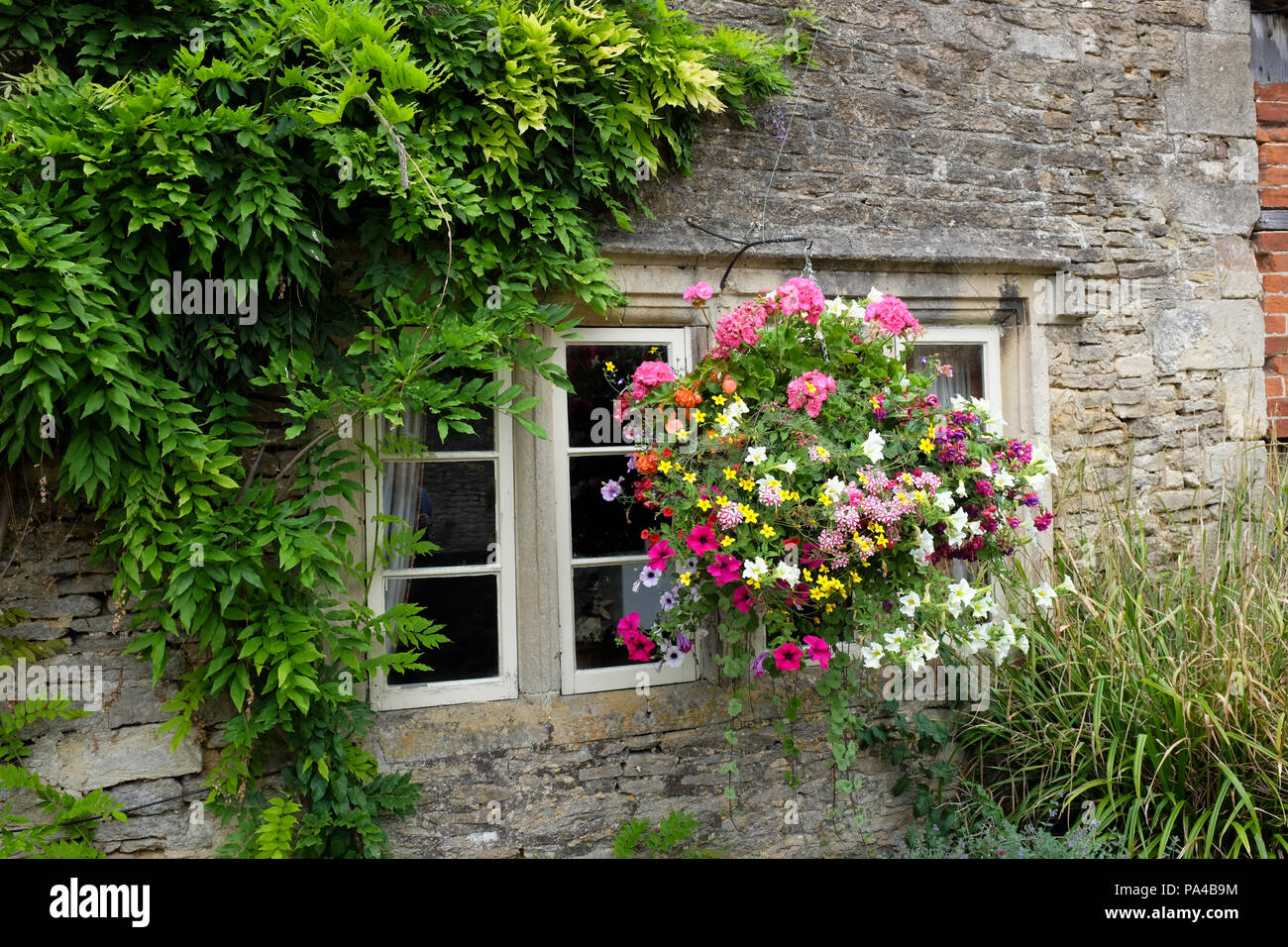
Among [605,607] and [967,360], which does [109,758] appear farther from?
[967,360]

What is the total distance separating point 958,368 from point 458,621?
8.35ft

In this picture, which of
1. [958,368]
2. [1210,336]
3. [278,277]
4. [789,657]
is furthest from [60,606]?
[1210,336]

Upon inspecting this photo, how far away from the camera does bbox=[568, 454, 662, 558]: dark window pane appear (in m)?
3.73

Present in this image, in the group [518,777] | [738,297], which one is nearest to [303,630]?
[518,777]

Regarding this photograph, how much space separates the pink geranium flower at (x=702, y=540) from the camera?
9.85 ft

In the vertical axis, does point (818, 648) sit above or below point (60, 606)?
below

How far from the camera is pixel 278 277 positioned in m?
2.97

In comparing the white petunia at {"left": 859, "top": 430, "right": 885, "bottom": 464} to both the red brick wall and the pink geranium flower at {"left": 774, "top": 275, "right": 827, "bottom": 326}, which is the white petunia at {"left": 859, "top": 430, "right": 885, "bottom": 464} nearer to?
the pink geranium flower at {"left": 774, "top": 275, "right": 827, "bottom": 326}

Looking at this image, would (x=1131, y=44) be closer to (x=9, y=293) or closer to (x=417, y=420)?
(x=417, y=420)

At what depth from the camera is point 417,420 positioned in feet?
11.6

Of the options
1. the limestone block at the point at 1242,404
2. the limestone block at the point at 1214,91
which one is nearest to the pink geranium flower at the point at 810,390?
the limestone block at the point at 1242,404

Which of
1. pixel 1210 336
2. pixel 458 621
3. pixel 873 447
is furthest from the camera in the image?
pixel 1210 336

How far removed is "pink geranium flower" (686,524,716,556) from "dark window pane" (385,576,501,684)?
974mm

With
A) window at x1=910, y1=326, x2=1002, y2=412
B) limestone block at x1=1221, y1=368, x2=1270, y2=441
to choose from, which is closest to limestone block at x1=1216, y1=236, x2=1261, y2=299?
limestone block at x1=1221, y1=368, x2=1270, y2=441
